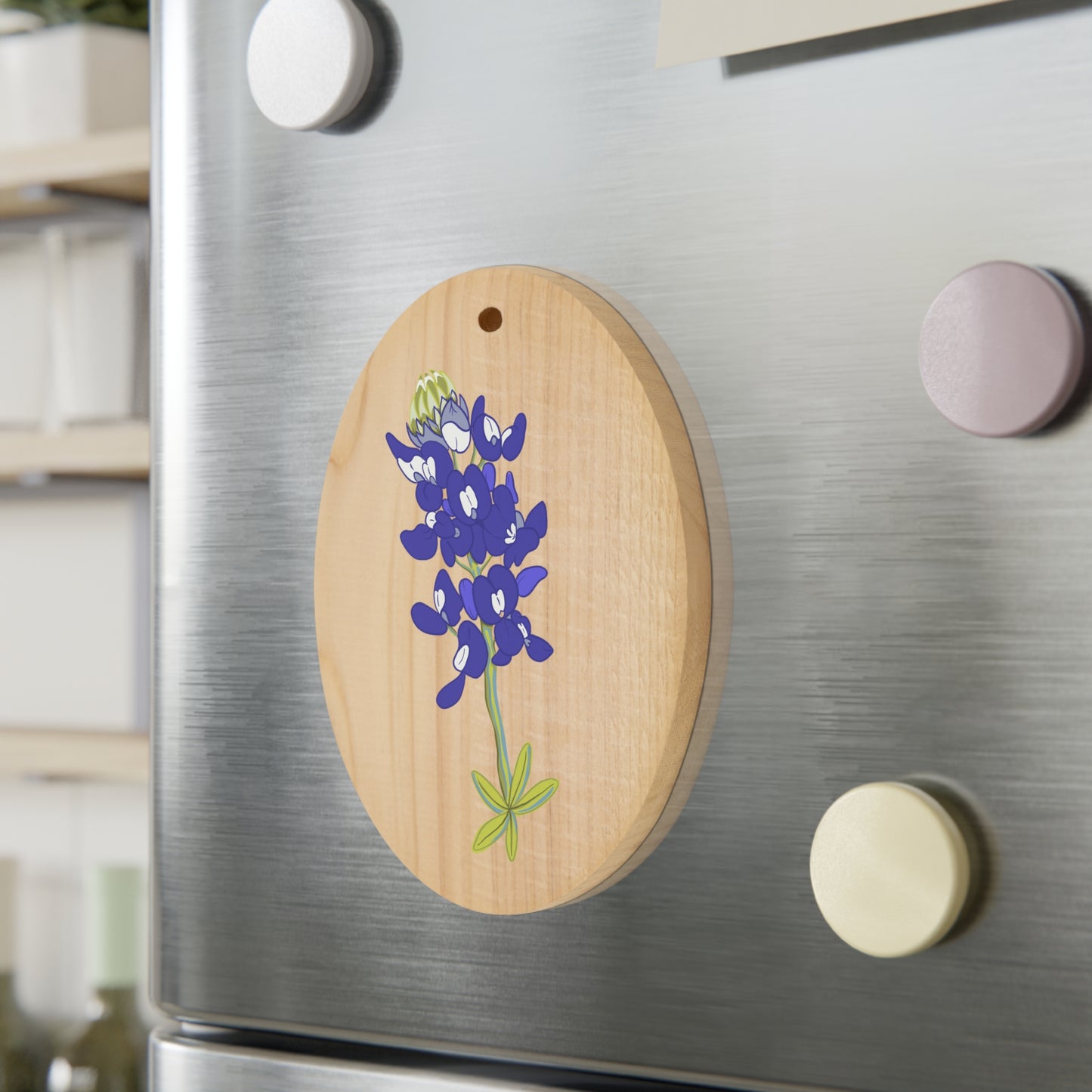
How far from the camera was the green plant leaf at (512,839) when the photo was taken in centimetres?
39

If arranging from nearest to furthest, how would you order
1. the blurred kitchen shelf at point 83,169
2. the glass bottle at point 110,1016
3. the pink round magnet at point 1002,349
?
the pink round magnet at point 1002,349
the blurred kitchen shelf at point 83,169
the glass bottle at point 110,1016

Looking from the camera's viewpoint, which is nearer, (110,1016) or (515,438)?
(515,438)

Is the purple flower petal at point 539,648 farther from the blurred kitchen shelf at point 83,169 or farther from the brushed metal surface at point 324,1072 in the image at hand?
the blurred kitchen shelf at point 83,169

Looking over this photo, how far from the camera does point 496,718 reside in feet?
1.30

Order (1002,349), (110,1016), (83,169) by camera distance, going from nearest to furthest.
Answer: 1. (1002,349)
2. (83,169)
3. (110,1016)

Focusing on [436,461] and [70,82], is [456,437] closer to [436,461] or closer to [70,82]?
[436,461]

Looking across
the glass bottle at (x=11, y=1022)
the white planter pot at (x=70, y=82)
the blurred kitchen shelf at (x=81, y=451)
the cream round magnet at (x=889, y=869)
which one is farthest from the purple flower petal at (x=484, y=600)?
the glass bottle at (x=11, y=1022)

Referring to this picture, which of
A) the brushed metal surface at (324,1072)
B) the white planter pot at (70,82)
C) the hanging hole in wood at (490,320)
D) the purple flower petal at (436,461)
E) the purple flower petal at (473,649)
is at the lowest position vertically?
the brushed metal surface at (324,1072)

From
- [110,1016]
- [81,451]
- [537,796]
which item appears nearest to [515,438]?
[537,796]

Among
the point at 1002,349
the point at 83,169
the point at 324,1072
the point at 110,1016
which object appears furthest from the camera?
the point at 110,1016

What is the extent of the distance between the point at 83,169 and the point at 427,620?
0.71 meters

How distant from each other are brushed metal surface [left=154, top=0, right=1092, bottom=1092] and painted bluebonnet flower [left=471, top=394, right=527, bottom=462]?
5 centimetres

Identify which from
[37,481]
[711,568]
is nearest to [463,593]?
[711,568]

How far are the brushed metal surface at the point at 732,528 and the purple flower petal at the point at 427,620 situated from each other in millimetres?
52
